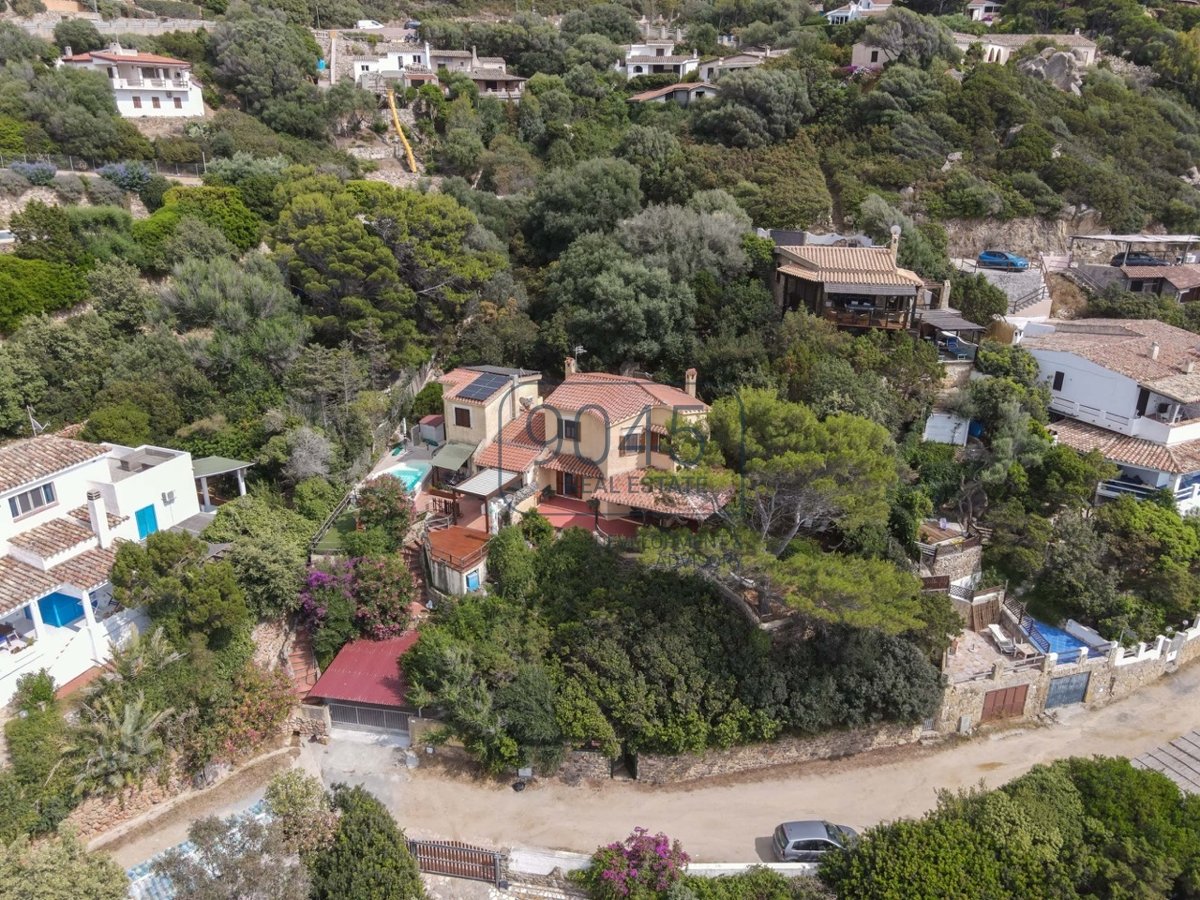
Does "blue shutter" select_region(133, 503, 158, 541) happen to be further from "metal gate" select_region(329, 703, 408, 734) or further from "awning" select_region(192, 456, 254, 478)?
"metal gate" select_region(329, 703, 408, 734)

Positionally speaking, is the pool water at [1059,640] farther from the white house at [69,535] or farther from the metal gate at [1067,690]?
the white house at [69,535]

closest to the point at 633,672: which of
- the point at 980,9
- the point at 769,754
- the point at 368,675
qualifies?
the point at 769,754

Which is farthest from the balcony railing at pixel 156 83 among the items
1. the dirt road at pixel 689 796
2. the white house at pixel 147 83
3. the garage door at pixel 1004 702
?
the garage door at pixel 1004 702

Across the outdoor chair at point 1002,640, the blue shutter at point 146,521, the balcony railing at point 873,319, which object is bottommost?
the outdoor chair at point 1002,640

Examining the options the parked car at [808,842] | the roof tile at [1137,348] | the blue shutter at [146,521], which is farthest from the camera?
the roof tile at [1137,348]

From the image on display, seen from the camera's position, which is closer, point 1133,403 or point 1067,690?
point 1067,690

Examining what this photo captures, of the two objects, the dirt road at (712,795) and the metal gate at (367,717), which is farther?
the metal gate at (367,717)

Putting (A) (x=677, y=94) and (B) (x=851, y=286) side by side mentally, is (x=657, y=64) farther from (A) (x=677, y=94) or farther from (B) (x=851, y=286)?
(B) (x=851, y=286)

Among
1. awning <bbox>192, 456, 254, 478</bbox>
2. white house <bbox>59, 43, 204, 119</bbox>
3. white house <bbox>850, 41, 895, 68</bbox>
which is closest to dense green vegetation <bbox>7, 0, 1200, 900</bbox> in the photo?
awning <bbox>192, 456, 254, 478</bbox>
